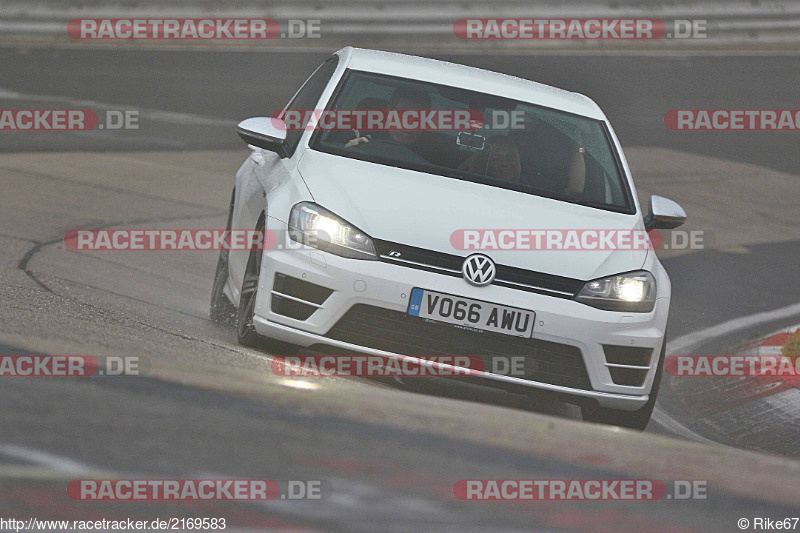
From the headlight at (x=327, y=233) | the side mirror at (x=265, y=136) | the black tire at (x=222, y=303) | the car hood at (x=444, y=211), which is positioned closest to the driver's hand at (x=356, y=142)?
the car hood at (x=444, y=211)

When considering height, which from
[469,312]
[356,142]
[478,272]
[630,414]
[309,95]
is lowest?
[630,414]

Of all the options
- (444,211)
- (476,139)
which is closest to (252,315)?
(444,211)

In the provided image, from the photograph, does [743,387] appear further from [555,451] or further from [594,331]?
[555,451]

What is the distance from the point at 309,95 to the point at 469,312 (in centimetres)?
230

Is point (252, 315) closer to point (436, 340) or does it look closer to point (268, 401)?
point (436, 340)

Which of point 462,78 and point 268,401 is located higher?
point 462,78

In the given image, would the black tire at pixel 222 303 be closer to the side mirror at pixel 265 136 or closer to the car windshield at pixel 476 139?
the side mirror at pixel 265 136

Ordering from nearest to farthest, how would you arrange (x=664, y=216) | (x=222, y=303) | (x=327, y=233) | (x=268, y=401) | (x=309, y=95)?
(x=268, y=401)
(x=327, y=233)
(x=664, y=216)
(x=309, y=95)
(x=222, y=303)

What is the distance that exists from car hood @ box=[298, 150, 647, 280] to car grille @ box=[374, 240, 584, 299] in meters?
0.03

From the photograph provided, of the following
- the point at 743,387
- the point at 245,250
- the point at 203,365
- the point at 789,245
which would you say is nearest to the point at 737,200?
the point at 789,245

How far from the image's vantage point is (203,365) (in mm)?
5188

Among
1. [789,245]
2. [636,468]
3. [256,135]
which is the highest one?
[256,135]

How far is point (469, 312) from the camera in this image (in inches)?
220

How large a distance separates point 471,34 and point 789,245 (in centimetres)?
1264
